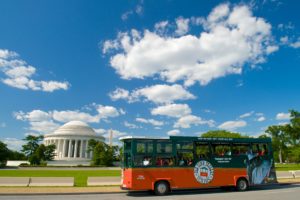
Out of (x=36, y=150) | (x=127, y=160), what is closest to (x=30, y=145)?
(x=36, y=150)

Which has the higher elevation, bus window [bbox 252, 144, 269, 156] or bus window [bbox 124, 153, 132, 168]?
bus window [bbox 252, 144, 269, 156]

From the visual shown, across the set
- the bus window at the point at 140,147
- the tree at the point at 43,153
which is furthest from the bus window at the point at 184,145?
the tree at the point at 43,153

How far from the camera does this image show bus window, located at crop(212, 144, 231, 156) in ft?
60.9

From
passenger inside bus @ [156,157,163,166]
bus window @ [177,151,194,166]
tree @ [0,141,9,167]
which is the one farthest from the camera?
tree @ [0,141,9,167]

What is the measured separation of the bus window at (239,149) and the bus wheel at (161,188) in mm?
5316

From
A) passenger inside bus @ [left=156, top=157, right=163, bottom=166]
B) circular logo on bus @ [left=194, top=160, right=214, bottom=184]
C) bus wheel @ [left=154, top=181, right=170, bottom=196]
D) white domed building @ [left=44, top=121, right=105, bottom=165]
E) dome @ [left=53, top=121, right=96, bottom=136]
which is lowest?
bus wheel @ [left=154, top=181, right=170, bottom=196]

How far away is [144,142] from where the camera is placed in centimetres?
1692

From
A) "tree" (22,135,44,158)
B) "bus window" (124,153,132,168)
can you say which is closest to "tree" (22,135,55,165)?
"tree" (22,135,44,158)

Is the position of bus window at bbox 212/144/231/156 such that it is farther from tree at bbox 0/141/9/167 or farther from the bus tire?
tree at bbox 0/141/9/167

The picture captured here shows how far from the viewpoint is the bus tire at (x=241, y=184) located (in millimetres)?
18984

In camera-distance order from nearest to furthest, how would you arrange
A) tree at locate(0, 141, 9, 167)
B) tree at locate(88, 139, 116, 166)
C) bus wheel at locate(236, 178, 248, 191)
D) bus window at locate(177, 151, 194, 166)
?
1. bus window at locate(177, 151, 194, 166)
2. bus wheel at locate(236, 178, 248, 191)
3. tree at locate(0, 141, 9, 167)
4. tree at locate(88, 139, 116, 166)

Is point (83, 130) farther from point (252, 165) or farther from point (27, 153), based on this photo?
point (252, 165)

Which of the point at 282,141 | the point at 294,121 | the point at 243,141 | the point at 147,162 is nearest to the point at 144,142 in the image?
the point at 147,162

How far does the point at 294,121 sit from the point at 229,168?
7083 cm
